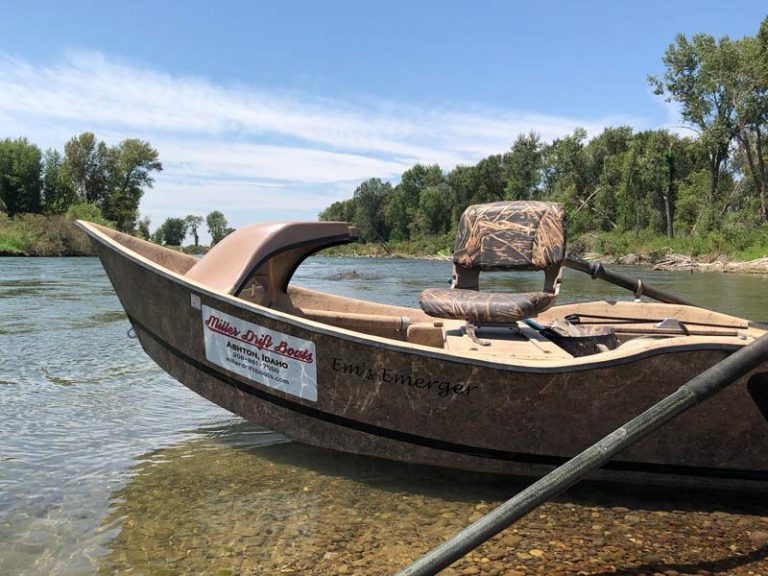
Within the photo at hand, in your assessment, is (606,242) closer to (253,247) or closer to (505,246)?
(505,246)

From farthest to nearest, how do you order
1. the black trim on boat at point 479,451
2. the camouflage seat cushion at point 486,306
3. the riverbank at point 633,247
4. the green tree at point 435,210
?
the green tree at point 435,210 < the riverbank at point 633,247 < the camouflage seat cushion at point 486,306 < the black trim on boat at point 479,451

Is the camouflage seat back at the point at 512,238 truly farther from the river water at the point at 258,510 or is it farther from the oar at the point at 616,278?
the river water at the point at 258,510

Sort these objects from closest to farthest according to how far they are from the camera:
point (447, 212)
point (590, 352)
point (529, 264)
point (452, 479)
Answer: point (452, 479) → point (590, 352) → point (529, 264) → point (447, 212)

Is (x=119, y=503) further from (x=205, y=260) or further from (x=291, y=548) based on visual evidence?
(x=205, y=260)

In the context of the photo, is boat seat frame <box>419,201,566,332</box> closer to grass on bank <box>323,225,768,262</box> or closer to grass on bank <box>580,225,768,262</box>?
grass on bank <box>323,225,768,262</box>

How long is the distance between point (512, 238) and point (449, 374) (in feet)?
7.34

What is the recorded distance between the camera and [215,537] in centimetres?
333

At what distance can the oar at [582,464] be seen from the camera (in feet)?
7.80

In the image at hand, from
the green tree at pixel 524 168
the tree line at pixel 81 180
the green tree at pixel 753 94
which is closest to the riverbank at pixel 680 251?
the green tree at pixel 753 94

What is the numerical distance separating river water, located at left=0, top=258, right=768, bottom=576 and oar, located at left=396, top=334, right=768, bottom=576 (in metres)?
0.70

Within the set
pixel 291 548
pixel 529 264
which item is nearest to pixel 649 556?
pixel 291 548

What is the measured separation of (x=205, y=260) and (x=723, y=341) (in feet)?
11.8

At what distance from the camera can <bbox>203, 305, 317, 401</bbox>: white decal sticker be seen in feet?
12.4

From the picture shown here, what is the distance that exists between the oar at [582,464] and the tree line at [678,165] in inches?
940
